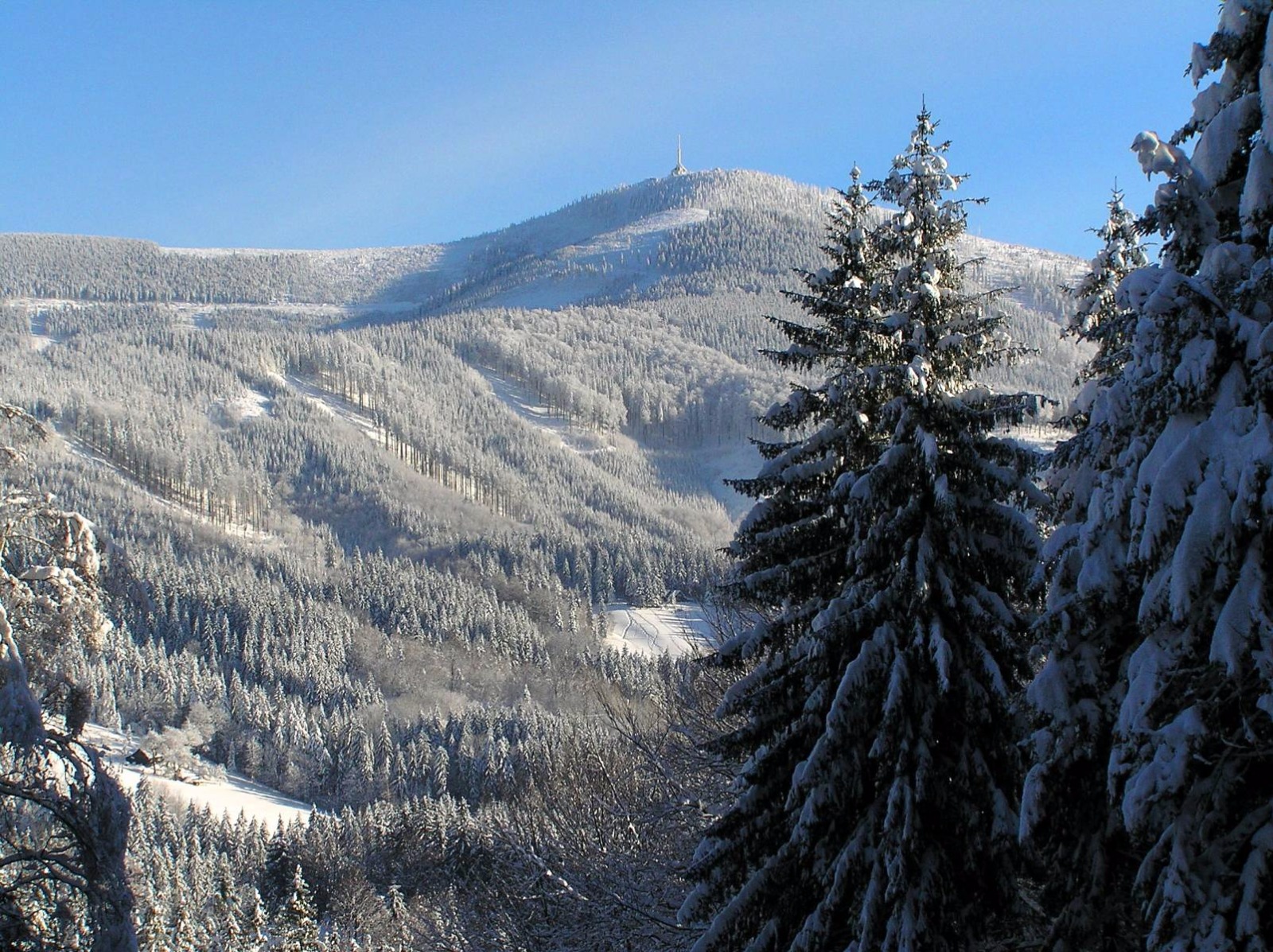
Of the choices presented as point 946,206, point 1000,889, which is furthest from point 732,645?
point 946,206

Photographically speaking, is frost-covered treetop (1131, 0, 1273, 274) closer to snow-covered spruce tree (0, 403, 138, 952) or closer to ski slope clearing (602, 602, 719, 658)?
snow-covered spruce tree (0, 403, 138, 952)

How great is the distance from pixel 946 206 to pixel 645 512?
569 ft

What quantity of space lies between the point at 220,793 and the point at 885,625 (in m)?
85.9

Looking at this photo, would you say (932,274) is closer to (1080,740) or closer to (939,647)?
(939,647)

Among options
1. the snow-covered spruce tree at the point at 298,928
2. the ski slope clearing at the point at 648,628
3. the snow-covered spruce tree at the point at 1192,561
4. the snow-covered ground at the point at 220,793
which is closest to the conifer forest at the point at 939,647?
the snow-covered spruce tree at the point at 1192,561

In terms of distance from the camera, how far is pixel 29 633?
27.0 feet

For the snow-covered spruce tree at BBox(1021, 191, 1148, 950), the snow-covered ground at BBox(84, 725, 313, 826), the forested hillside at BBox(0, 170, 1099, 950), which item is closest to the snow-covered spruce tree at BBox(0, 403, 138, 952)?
the forested hillside at BBox(0, 170, 1099, 950)

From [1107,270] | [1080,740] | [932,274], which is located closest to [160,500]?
[1107,270]

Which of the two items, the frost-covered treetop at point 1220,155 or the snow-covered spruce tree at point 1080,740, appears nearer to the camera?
the frost-covered treetop at point 1220,155

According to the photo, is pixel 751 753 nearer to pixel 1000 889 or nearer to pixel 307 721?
pixel 1000 889

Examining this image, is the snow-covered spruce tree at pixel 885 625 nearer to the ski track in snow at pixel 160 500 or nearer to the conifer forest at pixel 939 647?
the conifer forest at pixel 939 647

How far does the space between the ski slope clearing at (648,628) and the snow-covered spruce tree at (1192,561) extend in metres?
101

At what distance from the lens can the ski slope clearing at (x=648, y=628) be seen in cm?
11412

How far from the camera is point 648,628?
415 feet
